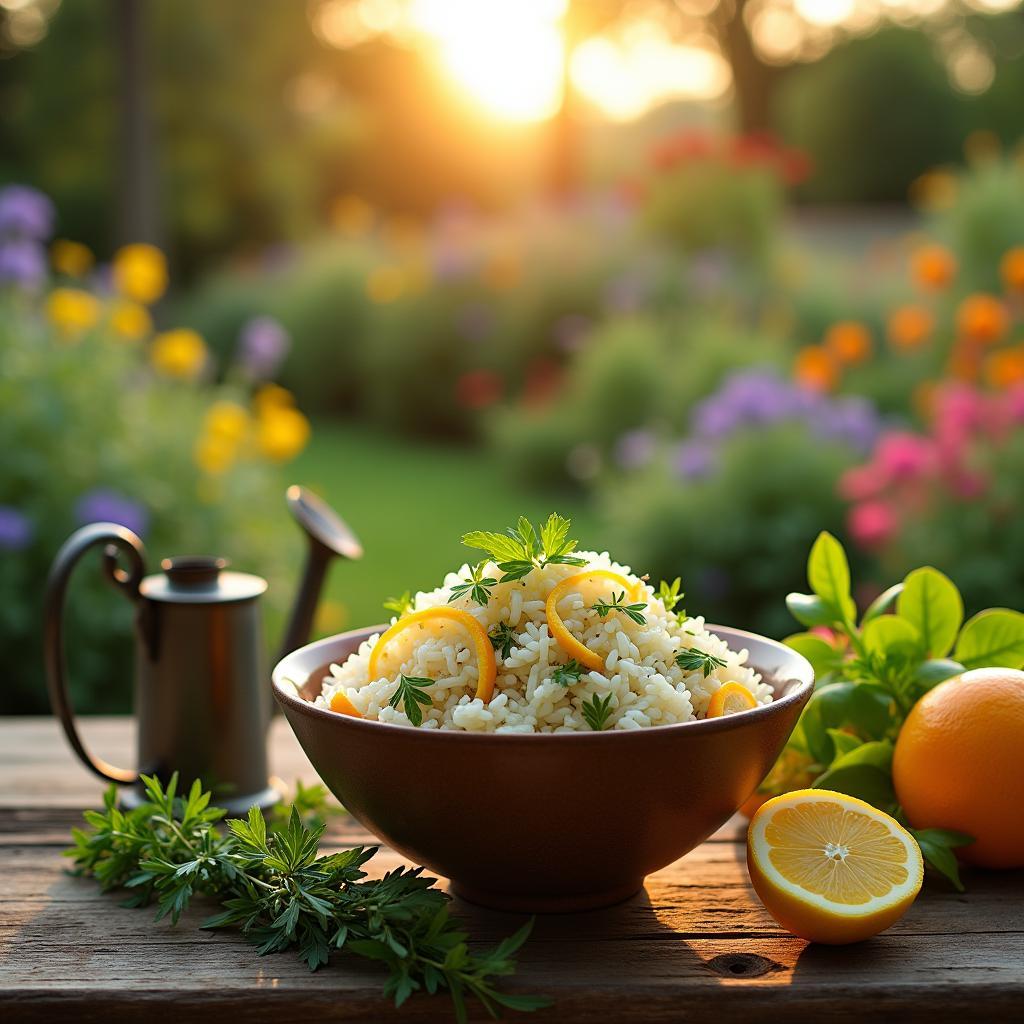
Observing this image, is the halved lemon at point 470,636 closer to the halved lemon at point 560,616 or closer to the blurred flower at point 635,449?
the halved lemon at point 560,616

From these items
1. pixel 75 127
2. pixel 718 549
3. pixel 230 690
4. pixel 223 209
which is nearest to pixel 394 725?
pixel 230 690

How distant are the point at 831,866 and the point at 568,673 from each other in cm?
27

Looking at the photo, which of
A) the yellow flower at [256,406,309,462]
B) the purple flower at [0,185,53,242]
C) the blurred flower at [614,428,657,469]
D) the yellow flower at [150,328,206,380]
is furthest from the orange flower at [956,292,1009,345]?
the purple flower at [0,185,53,242]

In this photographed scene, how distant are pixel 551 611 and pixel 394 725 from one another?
17 cm

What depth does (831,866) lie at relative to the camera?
102 cm

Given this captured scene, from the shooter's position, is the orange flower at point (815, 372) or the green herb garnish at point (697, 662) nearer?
the green herb garnish at point (697, 662)

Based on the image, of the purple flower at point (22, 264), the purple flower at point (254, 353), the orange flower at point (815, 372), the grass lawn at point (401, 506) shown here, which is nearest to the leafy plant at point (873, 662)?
the purple flower at point (22, 264)

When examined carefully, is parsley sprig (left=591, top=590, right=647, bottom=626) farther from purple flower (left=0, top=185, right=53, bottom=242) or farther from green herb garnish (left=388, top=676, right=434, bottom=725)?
purple flower (left=0, top=185, right=53, bottom=242)

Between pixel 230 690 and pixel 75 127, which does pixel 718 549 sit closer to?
pixel 230 690

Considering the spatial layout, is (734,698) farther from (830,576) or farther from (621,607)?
(830,576)

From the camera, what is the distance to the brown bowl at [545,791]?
0.94 metres

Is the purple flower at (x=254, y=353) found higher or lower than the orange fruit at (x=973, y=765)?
higher

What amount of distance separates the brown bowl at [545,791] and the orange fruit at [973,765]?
0.54 ft

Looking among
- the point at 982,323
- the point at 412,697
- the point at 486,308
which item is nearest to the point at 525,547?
the point at 412,697
